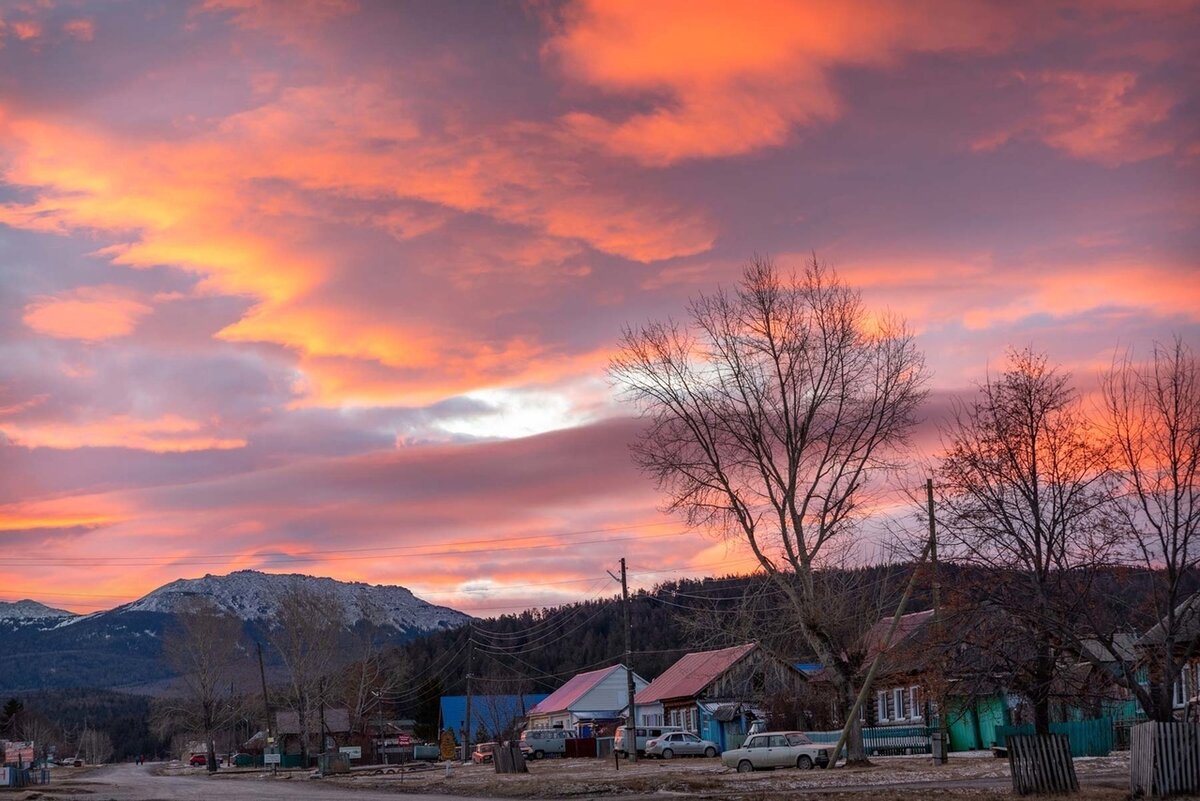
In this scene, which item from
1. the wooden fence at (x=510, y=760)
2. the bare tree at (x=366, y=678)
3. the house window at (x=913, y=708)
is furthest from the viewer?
the bare tree at (x=366, y=678)

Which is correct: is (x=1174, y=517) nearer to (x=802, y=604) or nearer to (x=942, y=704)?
(x=942, y=704)

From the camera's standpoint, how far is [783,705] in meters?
66.6

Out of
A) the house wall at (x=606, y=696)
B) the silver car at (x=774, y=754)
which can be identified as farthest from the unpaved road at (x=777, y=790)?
the house wall at (x=606, y=696)

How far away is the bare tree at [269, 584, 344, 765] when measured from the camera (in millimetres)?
97375

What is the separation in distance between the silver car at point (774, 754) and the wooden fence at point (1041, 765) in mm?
23723

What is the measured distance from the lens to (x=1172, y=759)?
2309 centimetres

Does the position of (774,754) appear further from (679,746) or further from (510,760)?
(679,746)

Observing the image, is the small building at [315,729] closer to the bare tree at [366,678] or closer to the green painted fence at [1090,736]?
the bare tree at [366,678]

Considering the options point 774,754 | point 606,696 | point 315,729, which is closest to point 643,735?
point 774,754

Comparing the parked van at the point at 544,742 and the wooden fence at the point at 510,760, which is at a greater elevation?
the wooden fence at the point at 510,760

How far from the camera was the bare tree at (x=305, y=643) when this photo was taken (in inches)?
3834

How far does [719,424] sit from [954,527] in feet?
66.1

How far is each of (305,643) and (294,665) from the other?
7.45ft

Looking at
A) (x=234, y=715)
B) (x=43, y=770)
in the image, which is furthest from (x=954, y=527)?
(x=234, y=715)
